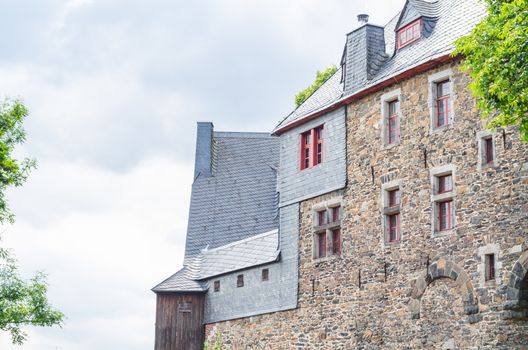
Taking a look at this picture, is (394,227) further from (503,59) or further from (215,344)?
(215,344)

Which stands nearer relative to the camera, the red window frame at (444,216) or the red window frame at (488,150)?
the red window frame at (488,150)

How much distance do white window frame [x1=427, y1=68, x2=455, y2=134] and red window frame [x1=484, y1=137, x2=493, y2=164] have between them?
1.25m

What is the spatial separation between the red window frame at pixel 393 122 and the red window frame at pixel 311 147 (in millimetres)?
2994

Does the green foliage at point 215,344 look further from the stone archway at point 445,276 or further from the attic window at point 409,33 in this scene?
the attic window at point 409,33

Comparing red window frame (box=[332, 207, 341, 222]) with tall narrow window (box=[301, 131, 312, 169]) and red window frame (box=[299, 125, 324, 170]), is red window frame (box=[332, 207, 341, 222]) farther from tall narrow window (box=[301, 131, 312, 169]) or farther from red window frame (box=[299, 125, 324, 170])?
tall narrow window (box=[301, 131, 312, 169])

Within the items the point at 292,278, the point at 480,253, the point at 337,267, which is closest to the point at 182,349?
the point at 292,278

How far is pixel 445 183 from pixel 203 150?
59.9ft

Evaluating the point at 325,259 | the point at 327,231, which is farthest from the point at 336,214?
the point at 325,259

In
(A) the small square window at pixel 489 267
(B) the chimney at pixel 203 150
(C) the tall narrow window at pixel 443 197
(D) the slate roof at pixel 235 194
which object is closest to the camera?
(A) the small square window at pixel 489 267

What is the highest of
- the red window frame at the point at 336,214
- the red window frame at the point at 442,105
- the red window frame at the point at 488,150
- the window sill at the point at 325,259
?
the red window frame at the point at 442,105

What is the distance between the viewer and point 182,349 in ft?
107

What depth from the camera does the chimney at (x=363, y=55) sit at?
27812 mm

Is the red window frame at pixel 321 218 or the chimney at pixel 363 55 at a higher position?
the chimney at pixel 363 55

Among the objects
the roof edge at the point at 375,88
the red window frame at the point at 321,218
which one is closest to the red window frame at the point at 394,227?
the red window frame at the point at 321,218
